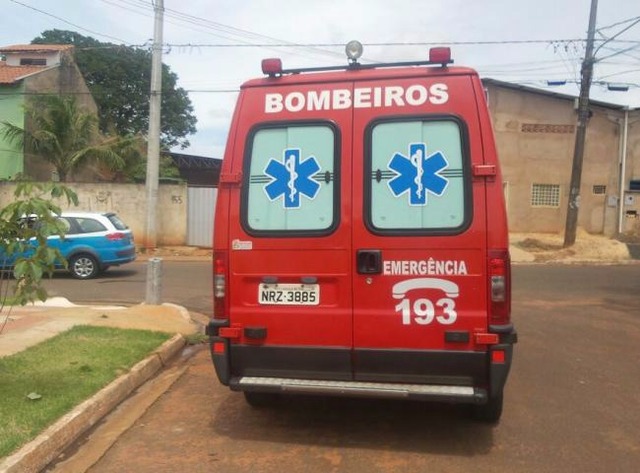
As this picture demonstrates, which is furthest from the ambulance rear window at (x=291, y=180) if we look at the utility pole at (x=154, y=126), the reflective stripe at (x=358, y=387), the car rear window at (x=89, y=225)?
the utility pole at (x=154, y=126)

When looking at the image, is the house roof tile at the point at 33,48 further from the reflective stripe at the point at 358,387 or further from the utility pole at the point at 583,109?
the reflective stripe at the point at 358,387

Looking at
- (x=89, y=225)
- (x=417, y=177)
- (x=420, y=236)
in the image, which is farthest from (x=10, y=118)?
(x=420, y=236)

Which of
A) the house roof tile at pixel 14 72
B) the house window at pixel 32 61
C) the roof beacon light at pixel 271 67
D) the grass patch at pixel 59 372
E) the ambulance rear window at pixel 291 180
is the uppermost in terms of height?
the house window at pixel 32 61

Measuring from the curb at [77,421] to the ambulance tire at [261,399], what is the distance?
3.78 feet

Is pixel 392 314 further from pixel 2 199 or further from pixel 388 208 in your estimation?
pixel 2 199

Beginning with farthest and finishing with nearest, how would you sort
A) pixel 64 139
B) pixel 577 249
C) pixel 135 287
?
pixel 64 139 → pixel 577 249 → pixel 135 287

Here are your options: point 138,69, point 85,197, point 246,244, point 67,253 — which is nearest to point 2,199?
point 85,197

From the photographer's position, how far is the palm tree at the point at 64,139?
2564 centimetres

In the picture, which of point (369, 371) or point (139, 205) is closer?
point (369, 371)

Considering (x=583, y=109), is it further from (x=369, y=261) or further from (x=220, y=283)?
(x=220, y=283)

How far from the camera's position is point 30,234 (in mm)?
5020

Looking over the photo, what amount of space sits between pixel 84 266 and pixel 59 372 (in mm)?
9653

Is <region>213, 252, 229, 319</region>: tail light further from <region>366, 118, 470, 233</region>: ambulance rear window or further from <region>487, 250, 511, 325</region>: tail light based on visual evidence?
<region>487, 250, 511, 325</region>: tail light

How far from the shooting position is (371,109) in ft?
14.5
